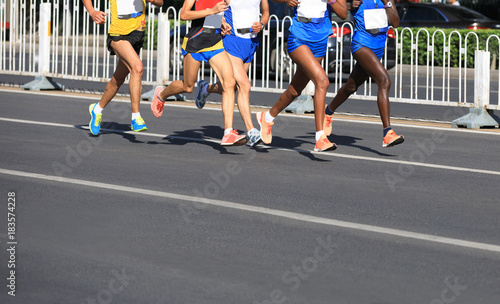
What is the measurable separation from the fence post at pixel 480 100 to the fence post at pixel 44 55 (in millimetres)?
6778

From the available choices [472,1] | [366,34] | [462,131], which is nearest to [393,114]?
[462,131]

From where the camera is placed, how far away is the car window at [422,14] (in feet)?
81.7

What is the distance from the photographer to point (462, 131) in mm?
12172

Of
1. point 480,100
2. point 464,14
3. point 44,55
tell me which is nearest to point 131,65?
point 480,100

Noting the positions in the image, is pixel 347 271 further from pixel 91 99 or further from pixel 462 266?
pixel 91 99

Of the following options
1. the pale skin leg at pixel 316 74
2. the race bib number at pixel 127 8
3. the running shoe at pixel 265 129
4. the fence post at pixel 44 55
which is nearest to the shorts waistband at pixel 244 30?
the pale skin leg at pixel 316 74

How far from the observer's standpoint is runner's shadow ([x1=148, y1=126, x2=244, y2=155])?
1051 cm

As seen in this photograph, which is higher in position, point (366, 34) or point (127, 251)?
point (366, 34)

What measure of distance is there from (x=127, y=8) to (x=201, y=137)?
5.37 ft

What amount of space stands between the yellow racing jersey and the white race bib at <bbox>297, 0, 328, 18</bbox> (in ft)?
5.96

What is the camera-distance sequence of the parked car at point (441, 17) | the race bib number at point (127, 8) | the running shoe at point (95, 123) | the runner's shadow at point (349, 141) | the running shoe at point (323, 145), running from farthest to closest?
the parked car at point (441, 17) → the running shoe at point (95, 123) → the race bib number at point (127, 8) → the runner's shadow at point (349, 141) → the running shoe at point (323, 145)

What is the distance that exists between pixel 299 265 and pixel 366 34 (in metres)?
4.71

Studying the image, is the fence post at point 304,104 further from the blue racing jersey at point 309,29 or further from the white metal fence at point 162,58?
the blue racing jersey at point 309,29

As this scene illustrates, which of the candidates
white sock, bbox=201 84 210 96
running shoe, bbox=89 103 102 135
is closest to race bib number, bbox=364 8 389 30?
white sock, bbox=201 84 210 96
